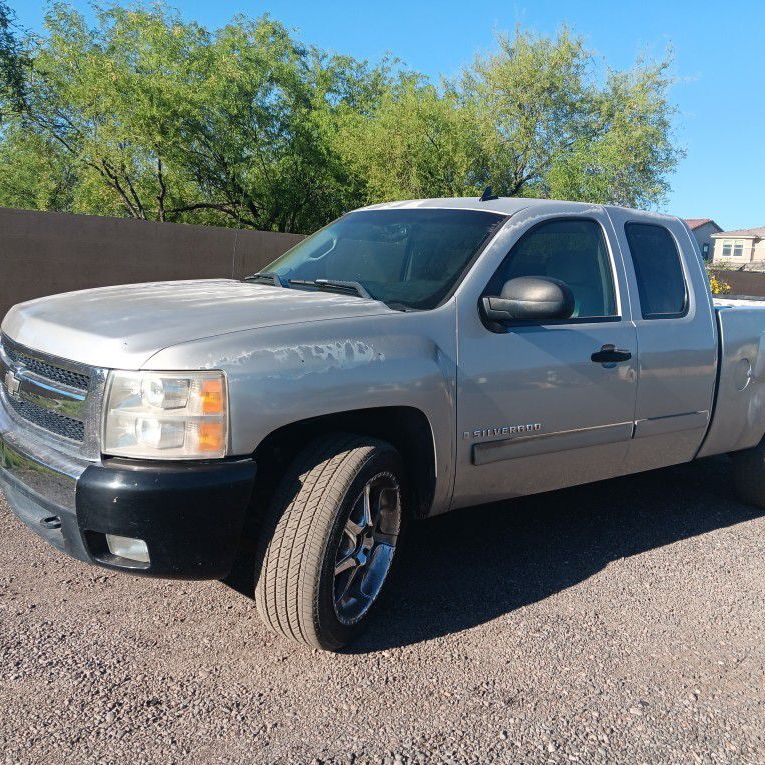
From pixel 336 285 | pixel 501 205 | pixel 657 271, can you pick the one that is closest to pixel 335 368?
pixel 336 285

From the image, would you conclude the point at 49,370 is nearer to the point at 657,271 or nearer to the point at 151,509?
the point at 151,509

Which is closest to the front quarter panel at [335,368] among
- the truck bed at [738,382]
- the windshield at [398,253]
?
the windshield at [398,253]

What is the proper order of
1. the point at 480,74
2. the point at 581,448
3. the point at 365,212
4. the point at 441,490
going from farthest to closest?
1. the point at 480,74
2. the point at 365,212
3. the point at 581,448
4. the point at 441,490

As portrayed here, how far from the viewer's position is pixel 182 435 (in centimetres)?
272

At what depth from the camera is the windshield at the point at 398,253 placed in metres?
3.70

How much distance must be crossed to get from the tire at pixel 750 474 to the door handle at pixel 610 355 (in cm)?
169

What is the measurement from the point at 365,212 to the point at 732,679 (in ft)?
9.69

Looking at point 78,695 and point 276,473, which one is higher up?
point 276,473

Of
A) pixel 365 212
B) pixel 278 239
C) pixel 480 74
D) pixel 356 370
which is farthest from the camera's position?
pixel 480 74

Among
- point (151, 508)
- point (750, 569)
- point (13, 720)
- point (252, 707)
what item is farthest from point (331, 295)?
point (750, 569)

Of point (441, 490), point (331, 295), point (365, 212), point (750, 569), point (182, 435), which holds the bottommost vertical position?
point (750, 569)

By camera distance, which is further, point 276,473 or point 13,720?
point 276,473

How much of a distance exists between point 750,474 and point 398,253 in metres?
2.87

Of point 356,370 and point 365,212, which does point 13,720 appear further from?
point 365,212
